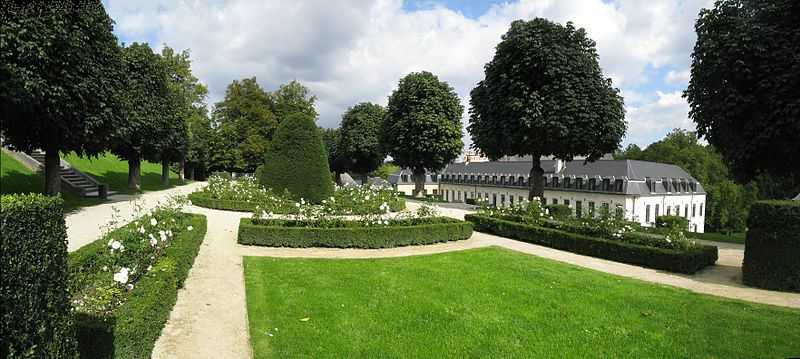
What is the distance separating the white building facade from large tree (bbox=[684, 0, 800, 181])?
17.1 meters

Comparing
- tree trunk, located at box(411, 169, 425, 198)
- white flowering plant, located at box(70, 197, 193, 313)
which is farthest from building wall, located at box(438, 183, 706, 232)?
white flowering plant, located at box(70, 197, 193, 313)

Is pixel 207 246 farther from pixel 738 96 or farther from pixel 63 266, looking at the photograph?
pixel 738 96

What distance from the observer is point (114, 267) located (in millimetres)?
6258

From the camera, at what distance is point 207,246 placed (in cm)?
1223

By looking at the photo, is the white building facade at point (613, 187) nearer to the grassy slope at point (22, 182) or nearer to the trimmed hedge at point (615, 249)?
the trimmed hedge at point (615, 249)

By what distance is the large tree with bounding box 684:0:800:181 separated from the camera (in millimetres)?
14164

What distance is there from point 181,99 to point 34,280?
3740cm

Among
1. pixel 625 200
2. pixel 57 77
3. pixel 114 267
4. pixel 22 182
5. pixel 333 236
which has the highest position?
pixel 57 77

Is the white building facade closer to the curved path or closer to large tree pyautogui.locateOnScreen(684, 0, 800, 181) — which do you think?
large tree pyautogui.locateOnScreen(684, 0, 800, 181)

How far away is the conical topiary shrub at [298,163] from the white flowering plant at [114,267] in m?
12.2

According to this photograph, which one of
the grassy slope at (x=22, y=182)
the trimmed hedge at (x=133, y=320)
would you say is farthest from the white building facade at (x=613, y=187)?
the trimmed hedge at (x=133, y=320)

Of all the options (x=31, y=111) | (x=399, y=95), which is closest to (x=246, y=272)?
(x=31, y=111)

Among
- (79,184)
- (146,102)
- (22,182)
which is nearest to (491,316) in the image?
(146,102)

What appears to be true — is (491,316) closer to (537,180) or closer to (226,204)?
(226,204)
